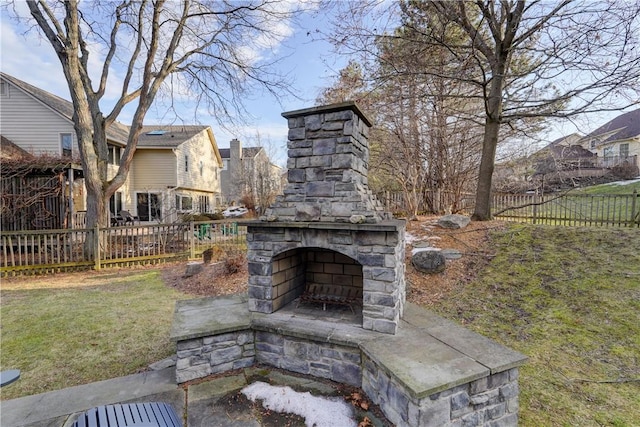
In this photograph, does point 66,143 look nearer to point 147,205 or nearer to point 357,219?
point 147,205

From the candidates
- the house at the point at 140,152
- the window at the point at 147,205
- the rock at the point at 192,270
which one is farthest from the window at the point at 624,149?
the window at the point at 147,205

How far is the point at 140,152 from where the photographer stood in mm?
16203

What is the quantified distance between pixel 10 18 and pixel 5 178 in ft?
15.8

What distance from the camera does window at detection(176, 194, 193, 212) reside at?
17266 mm

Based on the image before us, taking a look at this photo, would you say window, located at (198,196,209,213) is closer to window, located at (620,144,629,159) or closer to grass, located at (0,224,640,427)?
grass, located at (0,224,640,427)

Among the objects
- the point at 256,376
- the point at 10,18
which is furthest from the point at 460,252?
the point at 10,18

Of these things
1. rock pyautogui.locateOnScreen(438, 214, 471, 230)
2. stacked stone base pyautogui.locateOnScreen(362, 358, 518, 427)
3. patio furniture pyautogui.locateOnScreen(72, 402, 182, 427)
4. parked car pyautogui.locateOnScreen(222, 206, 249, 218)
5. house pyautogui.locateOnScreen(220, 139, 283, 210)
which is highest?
house pyautogui.locateOnScreen(220, 139, 283, 210)

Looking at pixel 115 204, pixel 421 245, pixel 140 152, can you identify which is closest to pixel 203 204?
pixel 140 152

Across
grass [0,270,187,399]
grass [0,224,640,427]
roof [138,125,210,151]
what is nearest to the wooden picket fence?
grass [0,270,187,399]

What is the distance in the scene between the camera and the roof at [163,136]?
16438 mm

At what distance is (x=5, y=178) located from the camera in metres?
9.54

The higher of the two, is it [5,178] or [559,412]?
[5,178]

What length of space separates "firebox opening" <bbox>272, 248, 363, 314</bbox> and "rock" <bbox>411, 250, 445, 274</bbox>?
7.56 ft

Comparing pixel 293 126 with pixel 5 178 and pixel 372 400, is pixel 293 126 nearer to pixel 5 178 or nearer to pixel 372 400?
pixel 372 400
